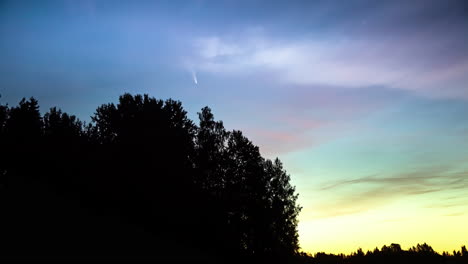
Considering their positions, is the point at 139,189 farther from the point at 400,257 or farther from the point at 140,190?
the point at 400,257

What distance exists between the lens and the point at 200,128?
39469 millimetres

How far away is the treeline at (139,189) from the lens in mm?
32344

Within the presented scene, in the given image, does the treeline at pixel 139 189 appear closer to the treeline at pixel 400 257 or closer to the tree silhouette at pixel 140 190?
the tree silhouette at pixel 140 190

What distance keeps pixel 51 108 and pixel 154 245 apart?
25.3 metres

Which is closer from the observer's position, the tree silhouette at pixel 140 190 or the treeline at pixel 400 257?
the tree silhouette at pixel 140 190

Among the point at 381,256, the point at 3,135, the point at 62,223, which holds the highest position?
the point at 3,135

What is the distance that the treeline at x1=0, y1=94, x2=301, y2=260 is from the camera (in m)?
32.3

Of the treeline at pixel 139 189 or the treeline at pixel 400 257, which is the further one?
the treeline at pixel 400 257

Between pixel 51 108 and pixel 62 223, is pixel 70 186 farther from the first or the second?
pixel 51 108

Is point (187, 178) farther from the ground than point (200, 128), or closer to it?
closer to it

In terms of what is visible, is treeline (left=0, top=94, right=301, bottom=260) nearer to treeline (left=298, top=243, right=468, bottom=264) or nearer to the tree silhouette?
the tree silhouette

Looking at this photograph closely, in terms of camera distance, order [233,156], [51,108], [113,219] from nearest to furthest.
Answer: [113,219], [233,156], [51,108]

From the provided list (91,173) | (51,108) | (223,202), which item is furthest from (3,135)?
(223,202)

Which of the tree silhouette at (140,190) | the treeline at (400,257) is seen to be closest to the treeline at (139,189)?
the tree silhouette at (140,190)
